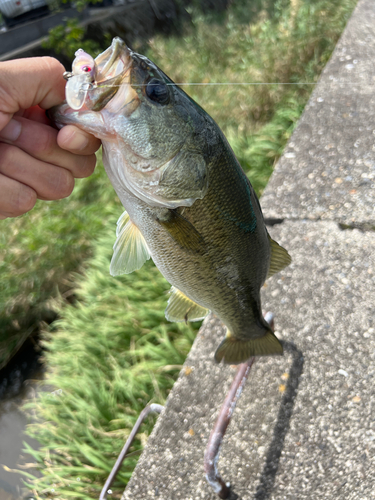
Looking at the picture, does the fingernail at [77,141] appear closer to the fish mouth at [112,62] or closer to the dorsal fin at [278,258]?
the fish mouth at [112,62]

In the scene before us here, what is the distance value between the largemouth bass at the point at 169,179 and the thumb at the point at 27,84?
0.30 feet

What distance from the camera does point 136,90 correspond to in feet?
3.93

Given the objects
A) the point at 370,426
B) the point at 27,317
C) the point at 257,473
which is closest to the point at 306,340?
the point at 370,426

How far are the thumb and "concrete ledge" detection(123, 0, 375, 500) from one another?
5.17ft

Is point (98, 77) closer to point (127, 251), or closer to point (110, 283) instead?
point (127, 251)

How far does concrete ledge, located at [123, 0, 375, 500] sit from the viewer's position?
1832 mm

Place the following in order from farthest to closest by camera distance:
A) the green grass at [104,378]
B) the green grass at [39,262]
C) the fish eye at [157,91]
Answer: the green grass at [39,262]
the green grass at [104,378]
the fish eye at [157,91]

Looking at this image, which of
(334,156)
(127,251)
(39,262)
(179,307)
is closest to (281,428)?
(179,307)

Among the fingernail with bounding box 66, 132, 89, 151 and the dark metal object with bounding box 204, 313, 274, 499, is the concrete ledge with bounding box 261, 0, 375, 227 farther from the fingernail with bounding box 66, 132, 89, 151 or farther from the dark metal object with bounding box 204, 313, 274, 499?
the fingernail with bounding box 66, 132, 89, 151

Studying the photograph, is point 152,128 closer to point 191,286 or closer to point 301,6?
point 191,286

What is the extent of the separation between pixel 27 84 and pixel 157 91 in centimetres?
40

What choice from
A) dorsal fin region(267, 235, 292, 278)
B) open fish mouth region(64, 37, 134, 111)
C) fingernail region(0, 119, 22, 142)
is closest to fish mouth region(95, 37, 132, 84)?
open fish mouth region(64, 37, 134, 111)

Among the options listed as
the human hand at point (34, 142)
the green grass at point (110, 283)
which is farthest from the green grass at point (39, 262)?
the human hand at point (34, 142)

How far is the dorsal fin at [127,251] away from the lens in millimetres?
1518
